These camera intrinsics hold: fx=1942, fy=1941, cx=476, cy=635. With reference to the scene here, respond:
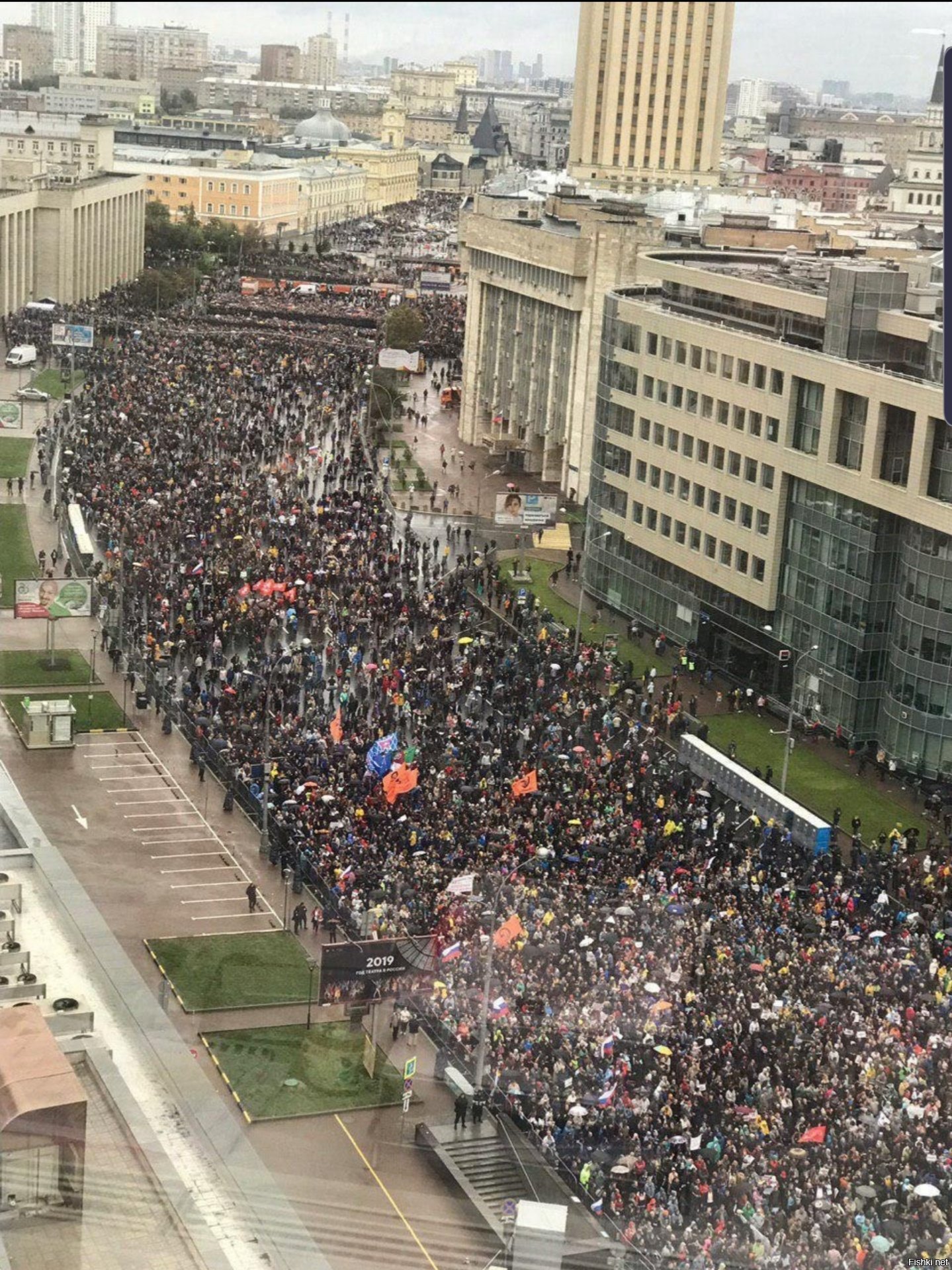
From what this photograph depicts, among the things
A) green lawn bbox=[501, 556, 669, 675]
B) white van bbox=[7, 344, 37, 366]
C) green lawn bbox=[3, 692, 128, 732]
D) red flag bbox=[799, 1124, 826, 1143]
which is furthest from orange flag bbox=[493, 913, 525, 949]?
white van bbox=[7, 344, 37, 366]

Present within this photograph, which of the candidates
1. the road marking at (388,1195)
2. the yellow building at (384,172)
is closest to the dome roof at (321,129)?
the yellow building at (384,172)

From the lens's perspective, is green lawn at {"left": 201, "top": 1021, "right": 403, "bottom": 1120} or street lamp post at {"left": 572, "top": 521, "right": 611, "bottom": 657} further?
street lamp post at {"left": 572, "top": 521, "right": 611, "bottom": 657}

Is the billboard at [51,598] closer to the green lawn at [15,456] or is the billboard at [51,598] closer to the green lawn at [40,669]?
the green lawn at [40,669]

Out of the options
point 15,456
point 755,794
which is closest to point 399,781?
point 755,794

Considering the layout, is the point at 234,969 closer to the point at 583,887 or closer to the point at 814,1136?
the point at 583,887

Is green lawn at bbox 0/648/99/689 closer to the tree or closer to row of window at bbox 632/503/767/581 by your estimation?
row of window at bbox 632/503/767/581
